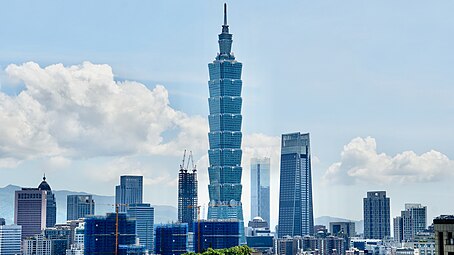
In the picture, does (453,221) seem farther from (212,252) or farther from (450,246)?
(212,252)

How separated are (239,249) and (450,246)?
104 metres

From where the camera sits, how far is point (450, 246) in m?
49.7

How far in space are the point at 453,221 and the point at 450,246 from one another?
117cm

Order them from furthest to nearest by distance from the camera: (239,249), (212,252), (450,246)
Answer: (239,249) → (212,252) → (450,246)

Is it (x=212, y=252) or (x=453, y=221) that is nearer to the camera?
(x=453, y=221)

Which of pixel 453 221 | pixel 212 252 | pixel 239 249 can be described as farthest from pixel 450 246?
pixel 239 249

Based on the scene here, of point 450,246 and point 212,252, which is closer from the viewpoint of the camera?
point 450,246

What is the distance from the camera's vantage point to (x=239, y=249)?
5989 inches

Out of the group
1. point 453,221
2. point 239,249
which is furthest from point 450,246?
point 239,249

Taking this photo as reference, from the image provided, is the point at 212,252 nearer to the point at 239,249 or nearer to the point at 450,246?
the point at 239,249

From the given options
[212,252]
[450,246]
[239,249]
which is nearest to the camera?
[450,246]

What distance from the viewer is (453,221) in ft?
163

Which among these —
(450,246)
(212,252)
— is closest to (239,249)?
(212,252)
